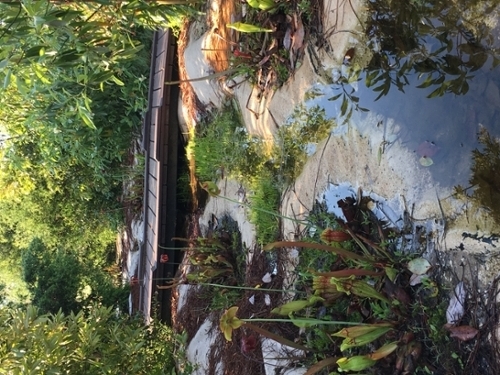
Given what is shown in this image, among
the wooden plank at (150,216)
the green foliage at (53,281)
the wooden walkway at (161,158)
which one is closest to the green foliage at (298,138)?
the wooden walkway at (161,158)

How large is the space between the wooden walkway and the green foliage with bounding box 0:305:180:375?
97 cm

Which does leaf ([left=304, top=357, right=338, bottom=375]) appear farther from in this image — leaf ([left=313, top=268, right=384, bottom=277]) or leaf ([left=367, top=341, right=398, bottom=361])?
leaf ([left=313, top=268, right=384, bottom=277])

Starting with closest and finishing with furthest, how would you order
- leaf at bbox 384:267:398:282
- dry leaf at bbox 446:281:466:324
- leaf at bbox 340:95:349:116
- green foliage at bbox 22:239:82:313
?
dry leaf at bbox 446:281:466:324 < leaf at bbox 384:267:398:282 < leaf at bbox 340:95:349:116 < green foliage at bbox 22:239:82:313

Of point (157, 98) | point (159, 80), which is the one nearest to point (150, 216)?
point (157, 98)

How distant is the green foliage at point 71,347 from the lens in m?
3.76

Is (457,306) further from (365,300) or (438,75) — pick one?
(438,75)

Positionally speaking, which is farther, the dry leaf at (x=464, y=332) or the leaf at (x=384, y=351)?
the leaf at (x=384, y=351)

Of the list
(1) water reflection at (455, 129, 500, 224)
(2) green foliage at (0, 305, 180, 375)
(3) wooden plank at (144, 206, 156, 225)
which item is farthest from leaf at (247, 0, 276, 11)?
(2) green foliage at (0, 305, 180, 375)

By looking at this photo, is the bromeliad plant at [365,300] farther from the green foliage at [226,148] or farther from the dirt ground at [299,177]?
the green foliage at [226,148]

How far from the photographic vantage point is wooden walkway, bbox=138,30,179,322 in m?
5.60

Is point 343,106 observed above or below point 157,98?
below

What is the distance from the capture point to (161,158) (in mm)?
5707

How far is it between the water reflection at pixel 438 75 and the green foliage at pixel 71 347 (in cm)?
309

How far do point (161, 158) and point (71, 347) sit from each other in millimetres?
2389
